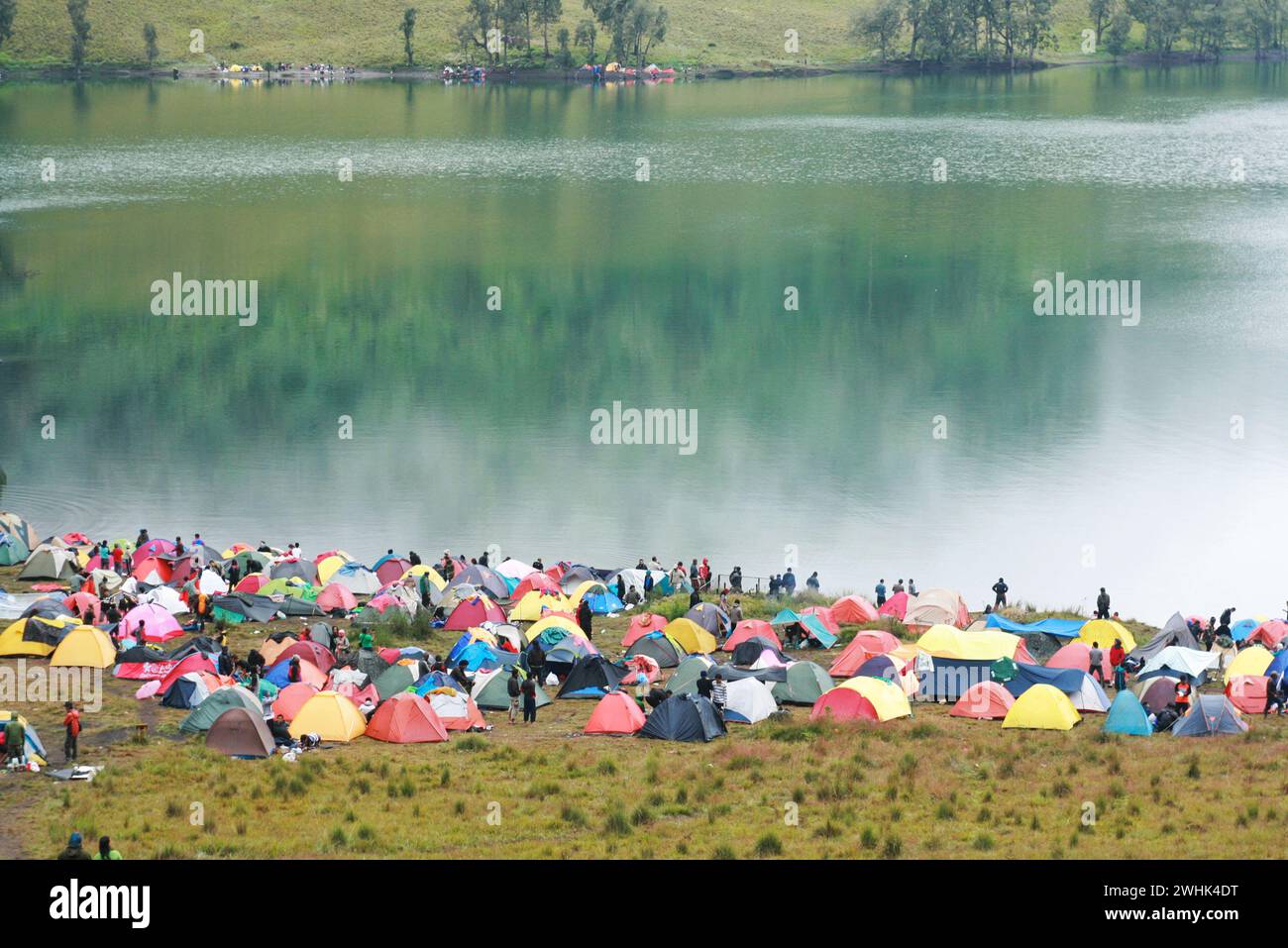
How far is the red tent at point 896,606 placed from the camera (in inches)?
1526

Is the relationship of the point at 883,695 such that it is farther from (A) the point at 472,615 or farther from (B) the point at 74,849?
(B) the point at 74,849

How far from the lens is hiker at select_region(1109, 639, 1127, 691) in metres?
32.6

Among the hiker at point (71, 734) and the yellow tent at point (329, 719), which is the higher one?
the hiker at point (71, 734)

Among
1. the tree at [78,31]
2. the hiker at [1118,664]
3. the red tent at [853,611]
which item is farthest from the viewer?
the tree at [78,31]

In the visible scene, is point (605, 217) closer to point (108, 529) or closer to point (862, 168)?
point (862, 168)

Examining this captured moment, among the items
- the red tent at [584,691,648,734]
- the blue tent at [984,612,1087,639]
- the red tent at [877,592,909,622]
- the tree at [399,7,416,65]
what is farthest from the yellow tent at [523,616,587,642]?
the tree at [399,7,416,65]

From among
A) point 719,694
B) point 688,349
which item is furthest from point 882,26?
point 719,694

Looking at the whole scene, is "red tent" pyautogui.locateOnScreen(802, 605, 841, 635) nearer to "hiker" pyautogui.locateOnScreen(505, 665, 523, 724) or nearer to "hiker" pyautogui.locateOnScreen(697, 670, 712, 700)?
"hiker" pyautogui.locateOnScreen(697, 670, 712, 700)

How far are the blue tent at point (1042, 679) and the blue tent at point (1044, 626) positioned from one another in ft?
12.7

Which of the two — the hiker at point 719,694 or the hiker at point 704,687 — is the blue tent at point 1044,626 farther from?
the hiker at point 704,687

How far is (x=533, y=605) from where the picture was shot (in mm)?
38594

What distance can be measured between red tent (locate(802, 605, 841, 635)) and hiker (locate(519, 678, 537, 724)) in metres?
8.75

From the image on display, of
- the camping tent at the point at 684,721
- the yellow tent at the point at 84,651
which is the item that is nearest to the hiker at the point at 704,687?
the camping tent at the point at 684,721
